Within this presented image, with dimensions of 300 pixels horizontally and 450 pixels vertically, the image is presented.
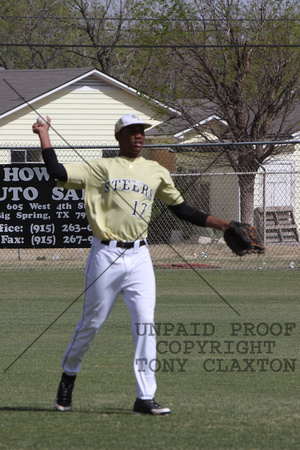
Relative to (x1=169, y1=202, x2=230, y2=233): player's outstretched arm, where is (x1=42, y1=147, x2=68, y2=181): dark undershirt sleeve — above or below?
above

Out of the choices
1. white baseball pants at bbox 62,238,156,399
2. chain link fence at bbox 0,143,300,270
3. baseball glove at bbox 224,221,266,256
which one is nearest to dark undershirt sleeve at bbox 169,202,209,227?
baseball glove at bbox 224,221,266,256

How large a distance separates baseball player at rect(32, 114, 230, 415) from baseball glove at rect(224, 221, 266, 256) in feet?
2.33

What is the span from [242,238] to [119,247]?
103 cm

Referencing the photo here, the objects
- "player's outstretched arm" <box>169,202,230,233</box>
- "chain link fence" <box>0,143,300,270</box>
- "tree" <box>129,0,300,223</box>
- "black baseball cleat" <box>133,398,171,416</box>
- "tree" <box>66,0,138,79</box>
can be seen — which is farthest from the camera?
"tree" <box>66,0,138,79</box>

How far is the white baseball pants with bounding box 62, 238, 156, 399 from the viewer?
18.3 feet

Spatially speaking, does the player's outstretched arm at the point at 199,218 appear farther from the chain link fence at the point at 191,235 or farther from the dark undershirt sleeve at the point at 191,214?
the chain link fence at the point at 191,235

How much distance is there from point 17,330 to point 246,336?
9.25 ft

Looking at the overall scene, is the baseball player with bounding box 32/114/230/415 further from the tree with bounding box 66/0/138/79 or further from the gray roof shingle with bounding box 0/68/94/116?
the tree with bounding box 66/0/138/79

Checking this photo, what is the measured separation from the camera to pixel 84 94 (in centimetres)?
2666

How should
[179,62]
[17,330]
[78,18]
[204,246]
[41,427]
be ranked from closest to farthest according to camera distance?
[41,427] < [17,330] < [204,246] < [179,62] < [78,18]

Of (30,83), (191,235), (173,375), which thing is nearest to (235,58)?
(191,235)

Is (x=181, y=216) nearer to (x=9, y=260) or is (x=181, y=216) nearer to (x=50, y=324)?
(x=50, y=324)

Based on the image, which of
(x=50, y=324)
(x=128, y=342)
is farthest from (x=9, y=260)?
(x=128, y=342)

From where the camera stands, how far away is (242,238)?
19.9ft
